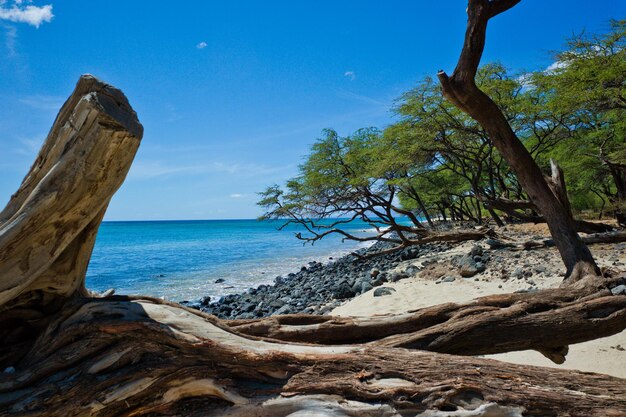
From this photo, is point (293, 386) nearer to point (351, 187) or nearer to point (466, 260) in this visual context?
point (466, 260)

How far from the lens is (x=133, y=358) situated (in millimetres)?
2047

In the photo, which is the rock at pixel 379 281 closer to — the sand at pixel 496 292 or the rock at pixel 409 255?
the sand at pixel 496 292

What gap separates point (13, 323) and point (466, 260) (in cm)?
852

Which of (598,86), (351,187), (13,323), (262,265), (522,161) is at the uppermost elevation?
(598,86)

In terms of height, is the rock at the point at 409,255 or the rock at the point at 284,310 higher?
the rock at the point at 409,255

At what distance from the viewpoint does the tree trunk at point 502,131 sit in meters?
3.44

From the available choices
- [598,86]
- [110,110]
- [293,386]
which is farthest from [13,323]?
[598,86]

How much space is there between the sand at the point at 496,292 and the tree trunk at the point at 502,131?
3.89 ft

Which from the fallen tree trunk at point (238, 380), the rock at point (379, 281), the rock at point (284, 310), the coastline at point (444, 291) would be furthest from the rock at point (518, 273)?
the fallen tree trunk at point (238, 380)

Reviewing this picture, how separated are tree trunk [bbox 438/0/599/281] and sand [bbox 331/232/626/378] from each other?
1.19 metres

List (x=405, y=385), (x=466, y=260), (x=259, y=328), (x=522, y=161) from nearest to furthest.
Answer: (x=405, y=385)
(x=259, y=328)
(x=522, y=161)
(x=466, y=260)

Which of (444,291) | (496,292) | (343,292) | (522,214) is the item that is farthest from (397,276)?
(522,214)

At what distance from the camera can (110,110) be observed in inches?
77.1

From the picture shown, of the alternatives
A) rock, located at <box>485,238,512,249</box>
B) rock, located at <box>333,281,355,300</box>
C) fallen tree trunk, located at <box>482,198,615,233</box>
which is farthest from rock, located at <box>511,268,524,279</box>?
rock, located at <box>333,281,355,300</box>
